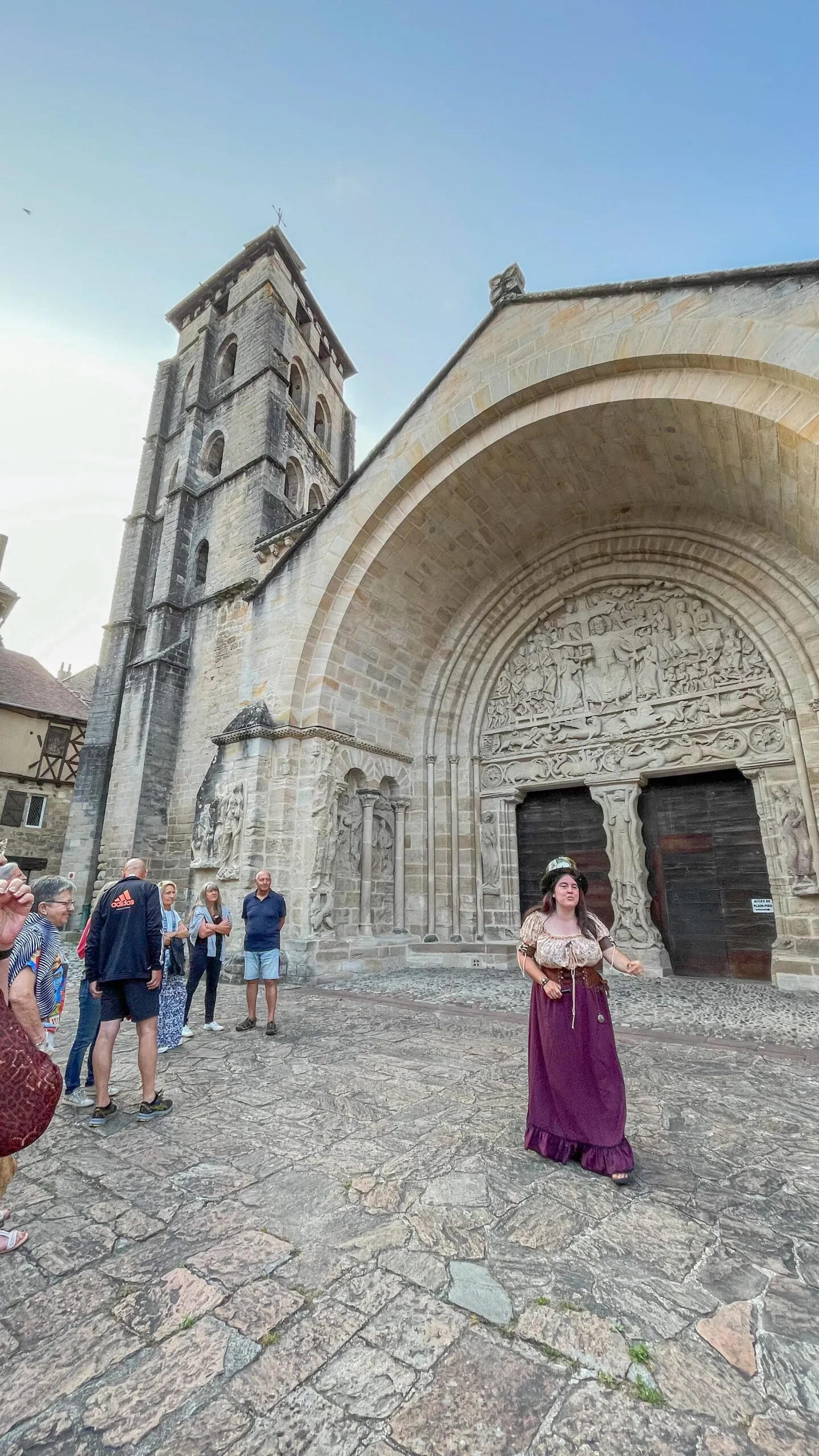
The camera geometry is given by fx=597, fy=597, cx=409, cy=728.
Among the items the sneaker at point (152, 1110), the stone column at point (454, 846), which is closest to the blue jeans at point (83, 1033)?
the sneaker at point (152, 1110)

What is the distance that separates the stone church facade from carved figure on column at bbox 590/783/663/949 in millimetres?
33

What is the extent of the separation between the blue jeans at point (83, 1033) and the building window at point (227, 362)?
63.3 ft

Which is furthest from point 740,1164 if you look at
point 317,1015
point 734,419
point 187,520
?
point 187,520

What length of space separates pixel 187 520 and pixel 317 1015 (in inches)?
536

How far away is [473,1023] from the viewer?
5289 millimetres

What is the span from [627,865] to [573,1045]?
242 inches

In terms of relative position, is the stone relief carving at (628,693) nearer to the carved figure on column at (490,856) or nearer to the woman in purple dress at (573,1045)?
the carved figure on column at (490,856)

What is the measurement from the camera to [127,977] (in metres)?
3.27

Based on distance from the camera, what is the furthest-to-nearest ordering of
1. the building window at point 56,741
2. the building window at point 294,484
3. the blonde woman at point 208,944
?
the building window at point 56,741
the building window at point 294,484
the blonde woman at point 208,944

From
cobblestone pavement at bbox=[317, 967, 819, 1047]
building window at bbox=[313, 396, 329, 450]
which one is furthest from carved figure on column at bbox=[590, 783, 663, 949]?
building window at bbox=[313, 396, 329, 450]

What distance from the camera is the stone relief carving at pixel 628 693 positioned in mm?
8109

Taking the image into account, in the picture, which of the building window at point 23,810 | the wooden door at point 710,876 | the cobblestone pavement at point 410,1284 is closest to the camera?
the cobblestone pavement at point 410,1284

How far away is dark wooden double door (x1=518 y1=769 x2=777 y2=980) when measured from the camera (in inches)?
305

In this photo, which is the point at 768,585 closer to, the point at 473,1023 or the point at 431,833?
the point at 431,833
